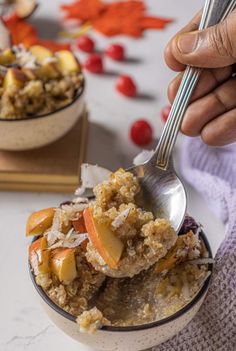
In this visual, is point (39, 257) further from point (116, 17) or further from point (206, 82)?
point (116, 17)

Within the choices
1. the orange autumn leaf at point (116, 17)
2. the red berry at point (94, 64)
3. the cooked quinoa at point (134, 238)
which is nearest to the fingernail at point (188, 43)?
the cooked quinoa at point (134, 238)

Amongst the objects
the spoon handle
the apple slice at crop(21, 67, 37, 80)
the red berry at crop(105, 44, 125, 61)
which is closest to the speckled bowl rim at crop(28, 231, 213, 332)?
the spoon handle

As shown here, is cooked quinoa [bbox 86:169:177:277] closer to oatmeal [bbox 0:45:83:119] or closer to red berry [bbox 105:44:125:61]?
oatmeal [bbox 0:45:83:119]

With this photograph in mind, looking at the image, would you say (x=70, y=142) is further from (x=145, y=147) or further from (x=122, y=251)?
(x=122, y=251)

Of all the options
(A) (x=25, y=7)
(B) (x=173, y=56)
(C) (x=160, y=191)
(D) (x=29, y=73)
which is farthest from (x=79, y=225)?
(A) (x=25, y=7)

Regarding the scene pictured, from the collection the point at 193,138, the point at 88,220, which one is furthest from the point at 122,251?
the point at 193,138

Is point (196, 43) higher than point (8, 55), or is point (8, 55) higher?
point (196, 43)
